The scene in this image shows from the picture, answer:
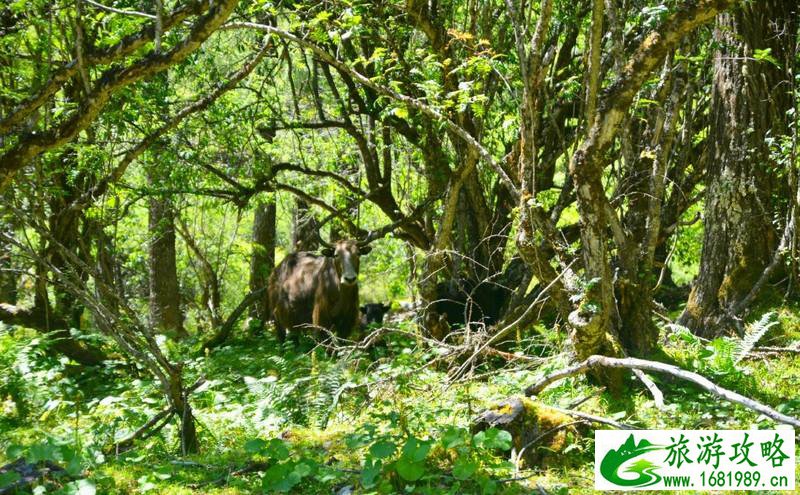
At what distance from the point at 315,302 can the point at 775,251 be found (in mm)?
6490

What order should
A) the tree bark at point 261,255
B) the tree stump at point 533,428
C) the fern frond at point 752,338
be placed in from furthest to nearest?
1. the tree bark at point 261,255
2. the fern frond at point 752,338
3. the tree stump at point 533,428

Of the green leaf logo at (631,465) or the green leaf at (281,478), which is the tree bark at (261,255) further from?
the green leaf logo at (631,465)

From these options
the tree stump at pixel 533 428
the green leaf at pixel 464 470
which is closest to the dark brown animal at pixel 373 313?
the tree stump at pixel 533 428

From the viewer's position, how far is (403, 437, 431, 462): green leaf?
4.27m

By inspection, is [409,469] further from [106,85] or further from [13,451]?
[106,85]

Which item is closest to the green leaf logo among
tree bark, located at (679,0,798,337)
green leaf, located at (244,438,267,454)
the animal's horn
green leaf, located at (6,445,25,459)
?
green leaf, located at (244,438,267,454)

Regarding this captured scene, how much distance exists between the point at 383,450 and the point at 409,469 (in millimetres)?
188

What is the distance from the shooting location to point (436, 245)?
8.67 metres

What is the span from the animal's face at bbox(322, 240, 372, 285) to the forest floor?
5.50ft

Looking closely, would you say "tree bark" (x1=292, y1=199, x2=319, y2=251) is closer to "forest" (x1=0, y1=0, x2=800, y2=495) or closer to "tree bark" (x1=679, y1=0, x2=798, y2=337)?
"forest" (x1=0, y1=0, x2=800, y2=495)

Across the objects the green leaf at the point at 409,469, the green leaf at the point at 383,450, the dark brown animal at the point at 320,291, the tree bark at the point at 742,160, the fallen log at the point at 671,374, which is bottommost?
the dark brown animal at the point at 320,291

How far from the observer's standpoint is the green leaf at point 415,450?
4270 millimetres

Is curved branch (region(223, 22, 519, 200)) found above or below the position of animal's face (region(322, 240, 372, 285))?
above

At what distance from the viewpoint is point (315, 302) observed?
37.4ft
